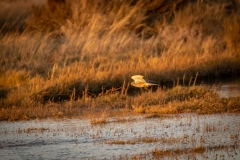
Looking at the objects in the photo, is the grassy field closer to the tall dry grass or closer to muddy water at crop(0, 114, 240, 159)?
the tall dry grass

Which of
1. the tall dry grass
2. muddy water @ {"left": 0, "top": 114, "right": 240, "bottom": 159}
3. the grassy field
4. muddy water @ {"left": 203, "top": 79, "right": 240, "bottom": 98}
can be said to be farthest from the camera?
the tall dry grass

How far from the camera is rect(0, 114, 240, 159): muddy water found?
8320mm

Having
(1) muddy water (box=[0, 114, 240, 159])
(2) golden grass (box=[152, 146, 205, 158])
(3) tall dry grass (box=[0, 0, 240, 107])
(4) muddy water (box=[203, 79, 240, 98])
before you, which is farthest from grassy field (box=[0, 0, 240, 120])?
(2) golden grass (box=[152, 146, 205, 158])

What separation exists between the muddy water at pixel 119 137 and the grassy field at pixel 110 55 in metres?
0.85

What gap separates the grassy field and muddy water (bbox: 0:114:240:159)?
0.85 metres

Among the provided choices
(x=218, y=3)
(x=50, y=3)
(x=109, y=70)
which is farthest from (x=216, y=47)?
(x=50, y=3)

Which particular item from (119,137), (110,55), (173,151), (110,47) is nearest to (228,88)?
(110,55)

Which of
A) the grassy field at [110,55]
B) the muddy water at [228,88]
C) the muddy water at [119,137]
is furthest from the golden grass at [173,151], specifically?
the muddy water at [228,88]

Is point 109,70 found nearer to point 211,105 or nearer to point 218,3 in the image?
point 211,105

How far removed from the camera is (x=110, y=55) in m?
18.5

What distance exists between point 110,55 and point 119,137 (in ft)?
30.6

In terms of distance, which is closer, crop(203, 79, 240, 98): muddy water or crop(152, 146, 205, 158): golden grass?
crop(152, 146, 205, 158): golden grass

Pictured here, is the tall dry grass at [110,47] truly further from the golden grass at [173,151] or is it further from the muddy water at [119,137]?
the golden grass at [173,151]

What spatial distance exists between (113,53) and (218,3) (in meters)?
9.17
